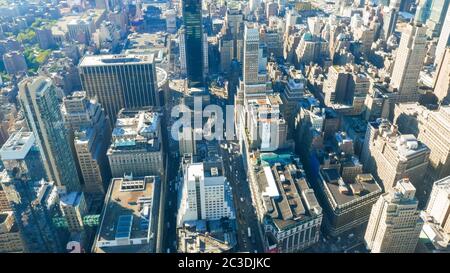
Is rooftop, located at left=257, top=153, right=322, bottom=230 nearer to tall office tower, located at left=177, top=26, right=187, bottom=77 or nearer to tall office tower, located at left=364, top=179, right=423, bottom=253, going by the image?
tall office tower, located at left=364, top=179, right=423, bottom=253

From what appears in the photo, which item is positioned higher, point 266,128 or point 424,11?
point 424,11

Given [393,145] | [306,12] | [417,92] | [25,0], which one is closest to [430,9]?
[306,12]

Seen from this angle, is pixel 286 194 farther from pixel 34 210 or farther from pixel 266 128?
pixel 34 210

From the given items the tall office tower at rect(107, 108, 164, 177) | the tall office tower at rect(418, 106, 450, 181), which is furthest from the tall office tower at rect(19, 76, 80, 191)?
the tall office tower at rect(418, 106, 450, 181)

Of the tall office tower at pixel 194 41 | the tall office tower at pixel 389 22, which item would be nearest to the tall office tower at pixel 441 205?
the tall office tower at pixel 194 41

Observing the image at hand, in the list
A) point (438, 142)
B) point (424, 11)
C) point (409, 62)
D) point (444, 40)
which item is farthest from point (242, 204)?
point (424, 11)

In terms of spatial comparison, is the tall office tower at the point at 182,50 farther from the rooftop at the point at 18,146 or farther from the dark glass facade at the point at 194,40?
the rooftop at the point at 18,146

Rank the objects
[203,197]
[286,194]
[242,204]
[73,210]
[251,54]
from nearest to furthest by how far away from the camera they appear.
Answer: [73,210]
[203,197]
[286,194]
[242,204]
[251,54]
